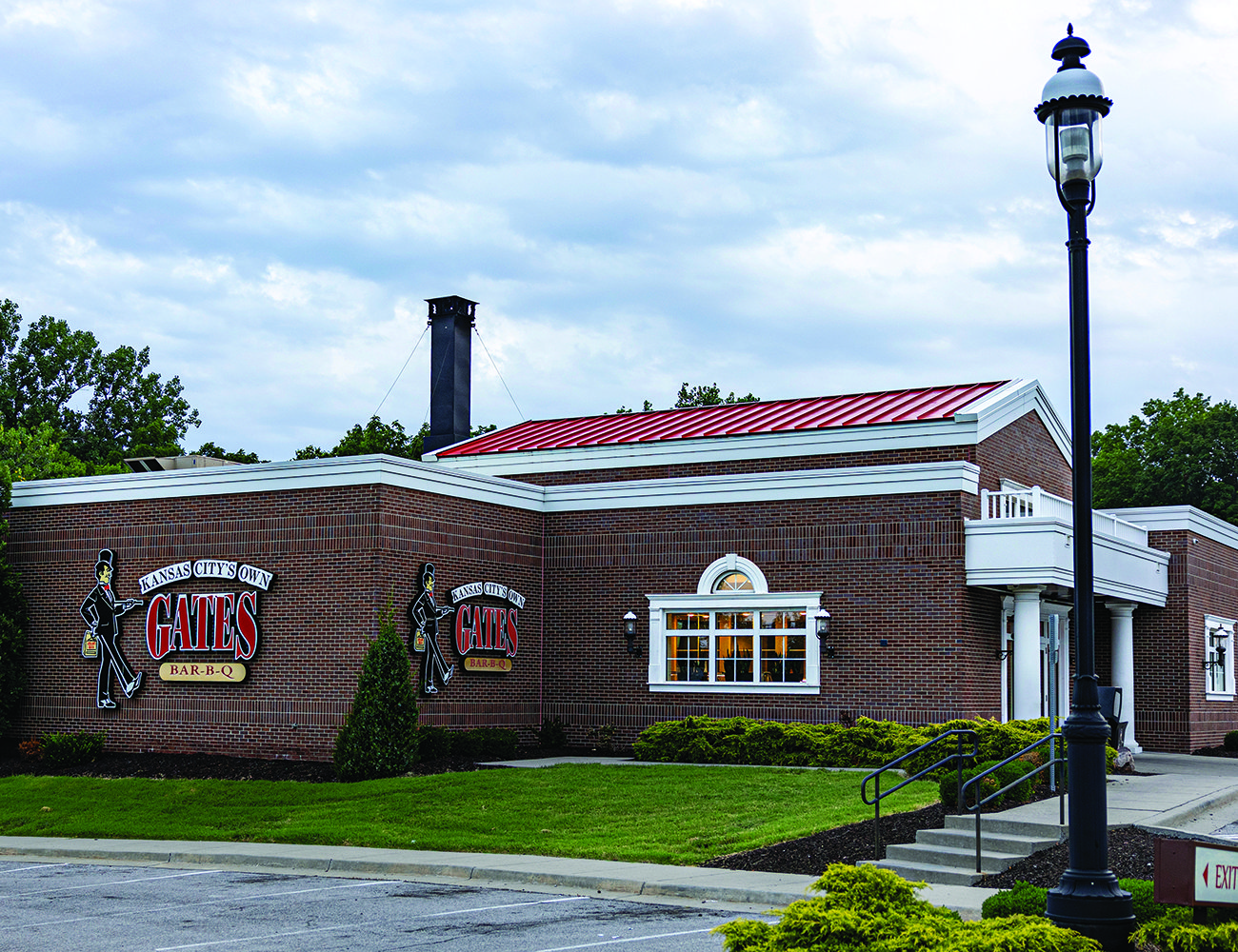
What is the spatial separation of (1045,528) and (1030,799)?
735cm

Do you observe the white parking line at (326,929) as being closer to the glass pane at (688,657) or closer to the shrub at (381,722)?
the shrub at (381,722)

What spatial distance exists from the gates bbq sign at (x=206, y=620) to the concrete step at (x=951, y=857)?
13.6 meters

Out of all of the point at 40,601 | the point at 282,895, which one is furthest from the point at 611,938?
the point at 40,601

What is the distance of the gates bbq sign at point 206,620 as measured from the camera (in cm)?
2464

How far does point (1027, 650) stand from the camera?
24.2m

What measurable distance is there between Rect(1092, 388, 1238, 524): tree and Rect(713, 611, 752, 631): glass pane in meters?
46.5

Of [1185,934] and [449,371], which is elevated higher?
[449,371]

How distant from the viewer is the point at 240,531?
82.2ft

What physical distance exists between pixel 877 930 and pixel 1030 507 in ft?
66.4

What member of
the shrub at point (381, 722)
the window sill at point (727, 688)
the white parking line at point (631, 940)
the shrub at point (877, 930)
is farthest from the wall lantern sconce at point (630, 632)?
the shrub at point (877, 930)

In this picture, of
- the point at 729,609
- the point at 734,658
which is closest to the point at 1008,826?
the point at 734,658

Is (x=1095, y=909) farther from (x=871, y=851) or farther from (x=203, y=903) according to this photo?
(x=203, y=903)

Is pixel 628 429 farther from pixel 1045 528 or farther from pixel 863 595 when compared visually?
pixel 1045 528

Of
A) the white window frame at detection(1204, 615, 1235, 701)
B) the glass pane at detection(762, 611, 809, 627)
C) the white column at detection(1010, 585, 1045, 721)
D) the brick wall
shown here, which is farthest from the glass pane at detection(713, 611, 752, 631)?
the white window frame at detection(1204, 615, 1235, 701)
